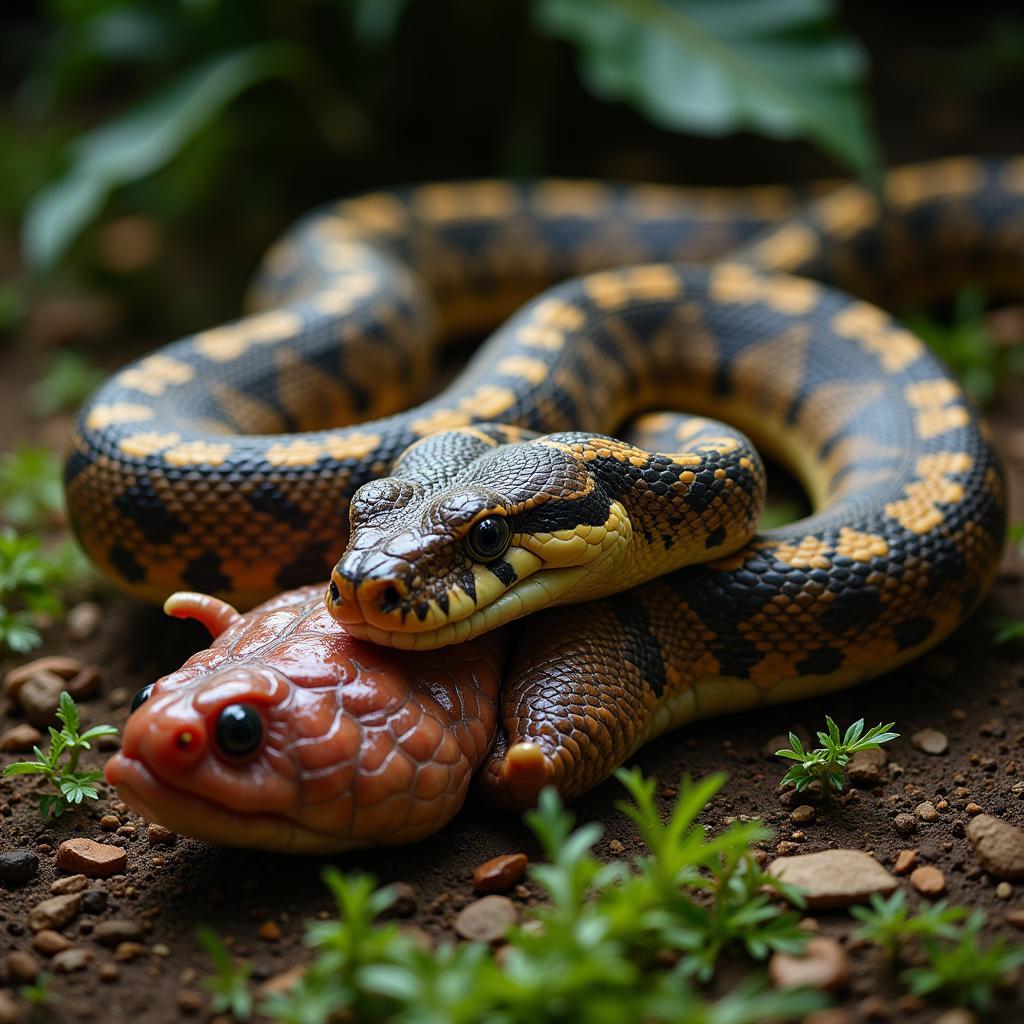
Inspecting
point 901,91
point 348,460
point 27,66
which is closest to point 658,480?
point 348,460

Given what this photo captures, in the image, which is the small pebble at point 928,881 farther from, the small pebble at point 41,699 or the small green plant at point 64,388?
the small green plant at point 64,388

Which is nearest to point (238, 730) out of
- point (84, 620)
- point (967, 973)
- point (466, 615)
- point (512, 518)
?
point (466, 615)

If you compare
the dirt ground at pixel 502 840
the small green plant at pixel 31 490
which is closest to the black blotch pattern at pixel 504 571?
the dirt ground at pixel 502 840

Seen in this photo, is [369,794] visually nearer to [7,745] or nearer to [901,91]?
[7,745]

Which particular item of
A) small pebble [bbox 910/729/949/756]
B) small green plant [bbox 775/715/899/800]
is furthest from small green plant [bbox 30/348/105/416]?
small pebble [bbox 910/729/949/756]

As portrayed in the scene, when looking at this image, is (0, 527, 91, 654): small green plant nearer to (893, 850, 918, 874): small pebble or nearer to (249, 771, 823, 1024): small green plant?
(249, 771, 823, 1024): small green plant

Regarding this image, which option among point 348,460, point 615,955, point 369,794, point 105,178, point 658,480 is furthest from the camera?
point 105,178
